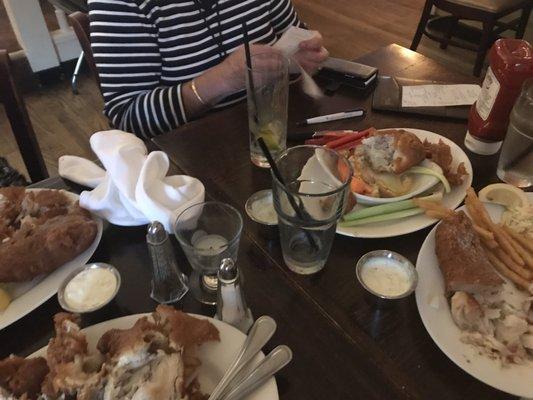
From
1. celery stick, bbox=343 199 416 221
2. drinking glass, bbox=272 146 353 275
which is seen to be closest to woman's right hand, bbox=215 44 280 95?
drinking glass, bbox=272 146 353 275

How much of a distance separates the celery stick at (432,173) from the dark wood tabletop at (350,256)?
0.10 metres

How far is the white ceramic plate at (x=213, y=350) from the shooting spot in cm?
64

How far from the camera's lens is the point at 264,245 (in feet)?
2.86

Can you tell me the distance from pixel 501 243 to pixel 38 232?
81 cm

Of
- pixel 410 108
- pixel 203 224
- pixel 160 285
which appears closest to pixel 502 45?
pixel 410 108

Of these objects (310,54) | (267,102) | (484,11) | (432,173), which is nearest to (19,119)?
(267,102)

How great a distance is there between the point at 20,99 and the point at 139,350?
0.90m

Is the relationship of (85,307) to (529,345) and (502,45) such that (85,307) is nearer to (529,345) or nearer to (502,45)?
(529,345)

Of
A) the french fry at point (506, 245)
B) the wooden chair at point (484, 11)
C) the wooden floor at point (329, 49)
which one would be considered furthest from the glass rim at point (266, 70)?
the wooden chair at point (484, 11)

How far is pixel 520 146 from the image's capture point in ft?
3.16

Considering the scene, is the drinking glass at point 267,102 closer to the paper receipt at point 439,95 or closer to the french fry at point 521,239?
the paper receipt at point 439,95

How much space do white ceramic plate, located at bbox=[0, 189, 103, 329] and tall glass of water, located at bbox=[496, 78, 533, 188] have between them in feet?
2.80

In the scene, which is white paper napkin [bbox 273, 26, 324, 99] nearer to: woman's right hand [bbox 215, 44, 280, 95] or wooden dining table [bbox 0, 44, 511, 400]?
woman's right hand [bbox 215, 44, 280, 95]

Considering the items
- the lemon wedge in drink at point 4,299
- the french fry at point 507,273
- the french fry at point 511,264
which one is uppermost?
the lemon wedge in drink at point 4,299
